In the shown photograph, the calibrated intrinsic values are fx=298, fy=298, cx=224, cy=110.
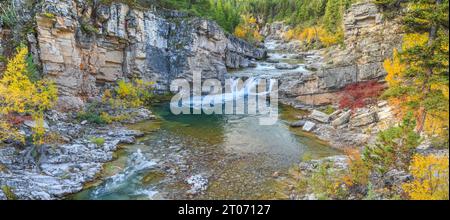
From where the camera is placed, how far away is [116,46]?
89.9 feet

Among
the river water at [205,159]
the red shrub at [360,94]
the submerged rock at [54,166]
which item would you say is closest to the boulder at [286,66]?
the red shrub at [360,94]

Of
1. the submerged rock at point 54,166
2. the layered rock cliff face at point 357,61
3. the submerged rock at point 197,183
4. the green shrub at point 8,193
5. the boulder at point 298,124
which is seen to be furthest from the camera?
the layered rock cliff face at point 357,61

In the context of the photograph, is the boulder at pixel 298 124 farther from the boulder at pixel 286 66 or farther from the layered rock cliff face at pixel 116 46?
the boulder at pixel 286 66

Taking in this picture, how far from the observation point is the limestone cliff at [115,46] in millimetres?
22375

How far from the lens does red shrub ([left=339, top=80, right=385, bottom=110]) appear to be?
22.9 metres

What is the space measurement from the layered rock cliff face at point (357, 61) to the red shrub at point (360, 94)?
73 cm

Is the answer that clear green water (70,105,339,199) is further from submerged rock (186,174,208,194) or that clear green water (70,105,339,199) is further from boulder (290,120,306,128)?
boulder (290,120,306,128)

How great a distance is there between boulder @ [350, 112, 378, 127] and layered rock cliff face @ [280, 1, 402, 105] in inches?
218

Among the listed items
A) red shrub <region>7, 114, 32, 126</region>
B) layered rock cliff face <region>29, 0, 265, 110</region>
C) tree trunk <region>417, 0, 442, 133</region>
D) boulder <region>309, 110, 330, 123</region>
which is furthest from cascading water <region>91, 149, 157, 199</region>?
tree trunk <region>417, 0, 442, 133</region>

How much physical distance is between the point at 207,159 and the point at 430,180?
10481mm

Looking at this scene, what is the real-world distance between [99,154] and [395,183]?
14010 millimetres

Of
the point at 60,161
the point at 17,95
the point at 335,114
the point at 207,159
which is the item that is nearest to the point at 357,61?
the point at 335,114

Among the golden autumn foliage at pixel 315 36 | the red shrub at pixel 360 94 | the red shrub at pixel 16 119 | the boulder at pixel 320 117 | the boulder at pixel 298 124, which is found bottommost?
the boulder at pixel 298 124

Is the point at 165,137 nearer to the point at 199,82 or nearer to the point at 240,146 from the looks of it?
the point at 240,146
